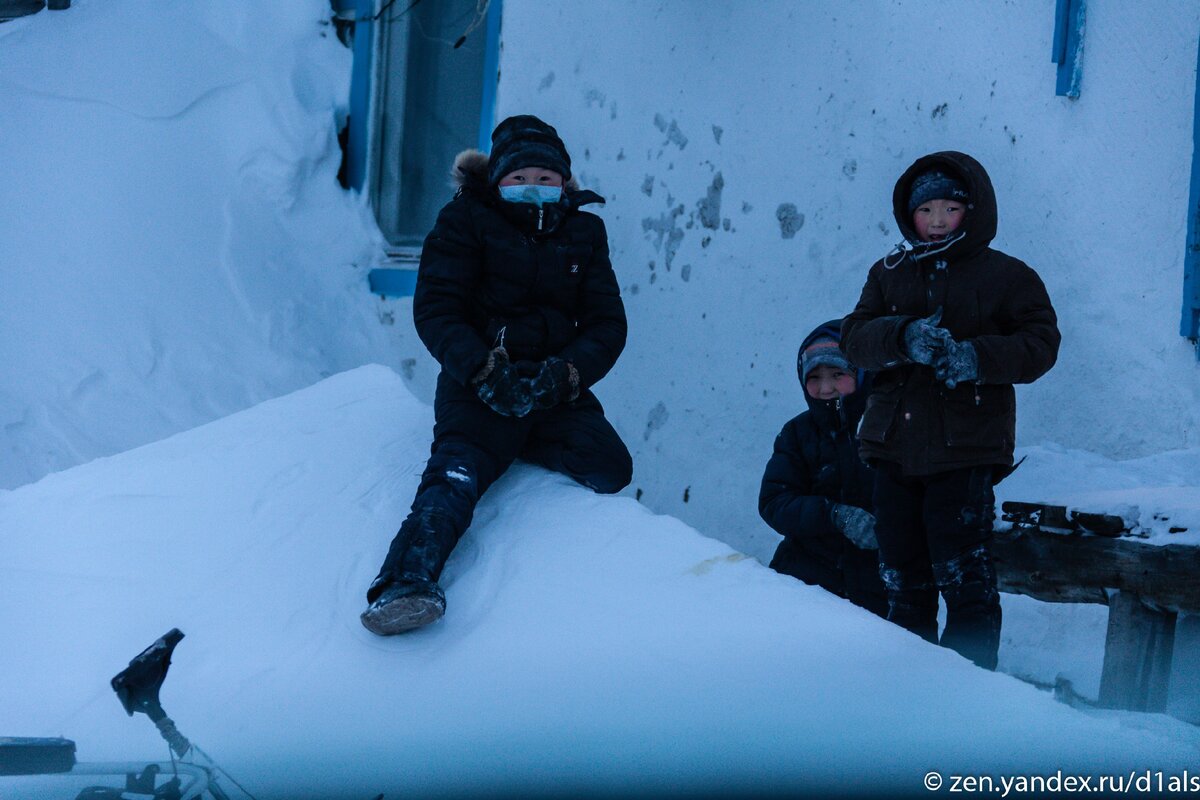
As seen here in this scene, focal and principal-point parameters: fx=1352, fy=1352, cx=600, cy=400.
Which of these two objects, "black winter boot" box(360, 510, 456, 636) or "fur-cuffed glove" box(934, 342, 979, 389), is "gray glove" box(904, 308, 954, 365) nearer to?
"fur-cuffed glove" box(934, 342, 979, 389)

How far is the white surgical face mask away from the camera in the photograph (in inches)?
128

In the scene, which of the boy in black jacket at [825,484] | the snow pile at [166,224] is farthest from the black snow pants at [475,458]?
the snow pile at [166,224]

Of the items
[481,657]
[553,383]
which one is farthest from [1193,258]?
[481,657]

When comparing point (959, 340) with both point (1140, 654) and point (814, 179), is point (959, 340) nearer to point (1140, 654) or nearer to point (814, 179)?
point (1140, 654)

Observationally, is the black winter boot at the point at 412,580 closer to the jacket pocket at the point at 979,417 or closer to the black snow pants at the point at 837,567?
the black snow pants at the point at 837,567

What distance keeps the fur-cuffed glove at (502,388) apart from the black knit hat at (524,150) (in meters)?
0.48

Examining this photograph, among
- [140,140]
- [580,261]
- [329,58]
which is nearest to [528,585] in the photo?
[580,261]

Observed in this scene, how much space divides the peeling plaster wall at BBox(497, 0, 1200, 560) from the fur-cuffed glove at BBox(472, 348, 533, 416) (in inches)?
56.0

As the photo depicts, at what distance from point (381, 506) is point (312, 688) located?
2.34 feet

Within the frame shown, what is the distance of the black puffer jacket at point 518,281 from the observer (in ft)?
10.5

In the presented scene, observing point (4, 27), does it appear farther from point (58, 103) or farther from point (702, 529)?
point (702, 529)

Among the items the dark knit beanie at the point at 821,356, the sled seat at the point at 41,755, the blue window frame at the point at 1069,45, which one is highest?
the blue window frame at the point at 1069,45

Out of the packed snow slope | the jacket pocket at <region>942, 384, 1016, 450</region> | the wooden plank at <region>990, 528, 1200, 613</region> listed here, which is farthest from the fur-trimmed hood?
the wooden plank at <region>990, 528, 1200, 613</region>

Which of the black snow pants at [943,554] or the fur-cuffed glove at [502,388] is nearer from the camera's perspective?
the black snow pants at [943,554]
